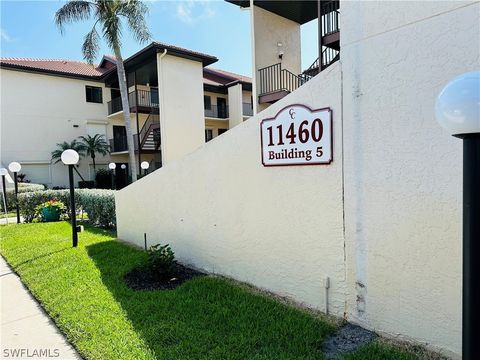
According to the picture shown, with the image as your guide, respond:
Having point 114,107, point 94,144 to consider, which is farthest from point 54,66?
point 94,144

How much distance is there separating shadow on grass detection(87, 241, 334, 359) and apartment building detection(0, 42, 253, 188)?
566 inches

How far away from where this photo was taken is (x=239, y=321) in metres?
3.50

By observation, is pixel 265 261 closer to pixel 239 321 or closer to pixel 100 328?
pixel 239 321

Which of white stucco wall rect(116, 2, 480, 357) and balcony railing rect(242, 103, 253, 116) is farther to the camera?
balcony railing rect(242, 103, 253, 116)

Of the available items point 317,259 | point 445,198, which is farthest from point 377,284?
point 445,198

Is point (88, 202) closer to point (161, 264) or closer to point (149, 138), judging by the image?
point (161, 264)

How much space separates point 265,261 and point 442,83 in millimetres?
2874

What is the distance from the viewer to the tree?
22953 mm

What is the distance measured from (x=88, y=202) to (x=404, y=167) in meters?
10.1

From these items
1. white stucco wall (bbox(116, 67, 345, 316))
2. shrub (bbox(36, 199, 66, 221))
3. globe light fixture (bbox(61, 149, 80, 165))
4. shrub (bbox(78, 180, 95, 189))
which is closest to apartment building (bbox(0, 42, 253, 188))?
shrub (bbox(78, 180, 95, 189))

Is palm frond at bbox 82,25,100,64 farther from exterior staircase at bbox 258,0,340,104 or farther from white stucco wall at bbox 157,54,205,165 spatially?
exterior staircase at bbox 258,0,340,104

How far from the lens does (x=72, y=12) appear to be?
15.8 metres

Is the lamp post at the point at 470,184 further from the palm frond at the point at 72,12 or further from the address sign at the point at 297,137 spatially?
the palm frond at the point at 72,12

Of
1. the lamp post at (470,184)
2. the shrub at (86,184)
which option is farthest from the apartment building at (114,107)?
the lamp post at (470,184)
